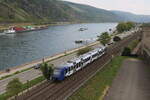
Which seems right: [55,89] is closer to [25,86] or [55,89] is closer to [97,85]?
[25,86]

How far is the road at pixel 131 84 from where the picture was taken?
Result: 3747cm

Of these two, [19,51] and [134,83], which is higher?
[134,83]

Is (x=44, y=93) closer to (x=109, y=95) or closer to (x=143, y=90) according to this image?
(x=109, y=95)

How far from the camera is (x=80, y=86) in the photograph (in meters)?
40.2

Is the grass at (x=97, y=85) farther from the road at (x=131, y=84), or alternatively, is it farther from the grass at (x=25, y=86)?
the grass at (x=25, y=86)

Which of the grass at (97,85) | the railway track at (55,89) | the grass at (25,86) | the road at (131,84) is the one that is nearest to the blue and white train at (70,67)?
the railway track at (55,89)

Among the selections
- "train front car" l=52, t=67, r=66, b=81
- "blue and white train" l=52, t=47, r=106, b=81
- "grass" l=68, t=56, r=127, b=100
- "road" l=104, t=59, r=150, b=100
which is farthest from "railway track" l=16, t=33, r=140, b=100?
"road" l=104, t=59, r=150, b=100

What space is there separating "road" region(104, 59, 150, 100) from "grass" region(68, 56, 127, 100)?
118 cm

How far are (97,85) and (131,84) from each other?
672 cm

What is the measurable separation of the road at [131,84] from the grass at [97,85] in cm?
118

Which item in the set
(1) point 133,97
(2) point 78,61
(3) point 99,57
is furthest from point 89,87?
(3) point 99,57

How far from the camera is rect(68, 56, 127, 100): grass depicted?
118 feet

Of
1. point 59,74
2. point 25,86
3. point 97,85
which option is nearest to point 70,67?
point 59,74

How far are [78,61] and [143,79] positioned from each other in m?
13.8
